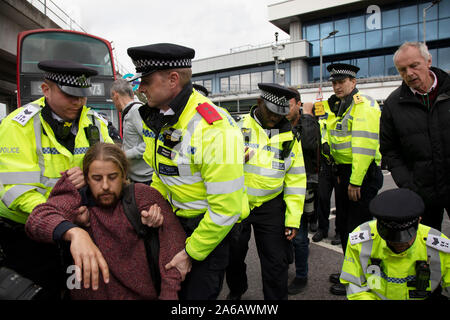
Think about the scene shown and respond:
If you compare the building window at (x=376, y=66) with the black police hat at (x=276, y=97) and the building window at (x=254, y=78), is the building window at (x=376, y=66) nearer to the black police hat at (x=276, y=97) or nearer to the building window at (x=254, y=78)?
the building window at (x=254, y=78)

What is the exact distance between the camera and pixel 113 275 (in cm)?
169

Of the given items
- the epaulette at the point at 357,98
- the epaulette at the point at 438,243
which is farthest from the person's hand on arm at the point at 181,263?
the epaulette at the point at 357,98

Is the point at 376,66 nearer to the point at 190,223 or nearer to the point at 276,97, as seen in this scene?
the point at 276,97

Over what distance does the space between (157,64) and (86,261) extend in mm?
989

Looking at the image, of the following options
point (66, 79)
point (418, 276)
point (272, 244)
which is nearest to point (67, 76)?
point (66, 79)

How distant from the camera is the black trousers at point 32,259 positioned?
1972mm

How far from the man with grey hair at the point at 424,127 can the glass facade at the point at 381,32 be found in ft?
104

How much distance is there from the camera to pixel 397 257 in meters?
2.11

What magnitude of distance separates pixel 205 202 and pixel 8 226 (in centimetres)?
132

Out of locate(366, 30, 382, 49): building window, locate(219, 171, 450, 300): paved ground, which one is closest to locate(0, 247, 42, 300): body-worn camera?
locate(219, 171, 450, 300): paved ground

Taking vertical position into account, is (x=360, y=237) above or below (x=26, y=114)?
below

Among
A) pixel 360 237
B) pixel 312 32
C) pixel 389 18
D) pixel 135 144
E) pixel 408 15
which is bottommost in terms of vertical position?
pixel 360 237

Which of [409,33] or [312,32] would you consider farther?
[312,32]

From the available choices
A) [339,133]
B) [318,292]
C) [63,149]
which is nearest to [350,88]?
[339,133]
